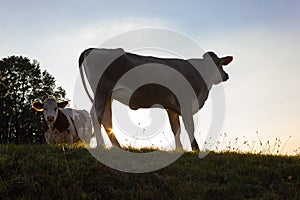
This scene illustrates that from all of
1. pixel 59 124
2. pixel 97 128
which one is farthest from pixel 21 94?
pixel 97 128

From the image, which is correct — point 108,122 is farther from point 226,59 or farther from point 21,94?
point 21,94

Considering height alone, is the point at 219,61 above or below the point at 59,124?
above

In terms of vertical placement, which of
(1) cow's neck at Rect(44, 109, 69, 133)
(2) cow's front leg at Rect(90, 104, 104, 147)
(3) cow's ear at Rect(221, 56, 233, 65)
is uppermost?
(3) cow's ear at Rect(221, 56, 233, 65)

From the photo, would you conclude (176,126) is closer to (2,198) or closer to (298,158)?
(298,158)

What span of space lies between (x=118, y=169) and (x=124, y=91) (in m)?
3.29

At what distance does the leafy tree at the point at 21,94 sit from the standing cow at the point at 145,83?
14.2m

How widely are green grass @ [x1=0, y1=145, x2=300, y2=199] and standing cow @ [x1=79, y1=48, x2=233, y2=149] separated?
2.31m

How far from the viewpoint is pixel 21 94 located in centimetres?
2919

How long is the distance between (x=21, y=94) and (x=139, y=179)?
23.2 m

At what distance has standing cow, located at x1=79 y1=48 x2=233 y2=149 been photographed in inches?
416

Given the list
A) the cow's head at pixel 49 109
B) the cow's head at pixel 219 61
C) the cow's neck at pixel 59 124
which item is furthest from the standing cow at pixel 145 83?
the cow's neck at pixel 59 124

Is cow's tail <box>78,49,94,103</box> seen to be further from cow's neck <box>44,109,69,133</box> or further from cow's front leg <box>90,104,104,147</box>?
cow's neck <box>44,109,69,133</box>

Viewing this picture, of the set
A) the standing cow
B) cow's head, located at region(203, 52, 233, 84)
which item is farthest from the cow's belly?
cow's head, located at region(203, 52, 233, 84)

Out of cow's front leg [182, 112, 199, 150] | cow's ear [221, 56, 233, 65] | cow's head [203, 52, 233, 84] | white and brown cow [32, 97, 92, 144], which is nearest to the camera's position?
cow's front leg [182, 112, 199, 150]
